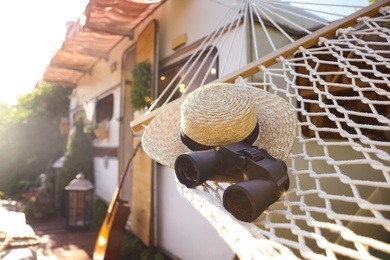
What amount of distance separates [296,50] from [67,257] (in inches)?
131

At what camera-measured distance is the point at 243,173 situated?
3.29 feet

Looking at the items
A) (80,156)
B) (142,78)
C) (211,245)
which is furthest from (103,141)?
(211,245)

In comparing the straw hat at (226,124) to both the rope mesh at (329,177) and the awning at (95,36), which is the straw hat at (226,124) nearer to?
the rope mesh at (329,177)

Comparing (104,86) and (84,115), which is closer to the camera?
(104,86)

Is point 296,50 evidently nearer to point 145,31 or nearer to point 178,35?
point 178,35

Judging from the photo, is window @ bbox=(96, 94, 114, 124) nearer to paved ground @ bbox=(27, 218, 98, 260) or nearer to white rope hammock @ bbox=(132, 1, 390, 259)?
paved ground @ bbox=(27, 218, 98, 260)

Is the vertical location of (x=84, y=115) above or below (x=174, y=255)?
above

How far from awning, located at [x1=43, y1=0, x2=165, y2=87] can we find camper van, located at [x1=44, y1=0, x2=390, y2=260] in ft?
0.05

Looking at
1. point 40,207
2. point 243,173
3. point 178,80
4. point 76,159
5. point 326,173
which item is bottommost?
point 40,207

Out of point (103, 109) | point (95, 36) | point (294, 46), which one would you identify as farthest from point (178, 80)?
point (103, 109)

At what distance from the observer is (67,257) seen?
132 inches

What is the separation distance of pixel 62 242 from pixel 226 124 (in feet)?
12.3

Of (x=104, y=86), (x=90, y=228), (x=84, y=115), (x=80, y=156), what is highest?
(x=104, y=86)

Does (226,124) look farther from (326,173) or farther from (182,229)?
(182,229)
